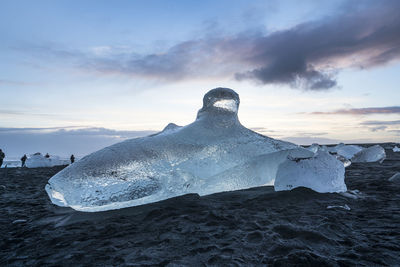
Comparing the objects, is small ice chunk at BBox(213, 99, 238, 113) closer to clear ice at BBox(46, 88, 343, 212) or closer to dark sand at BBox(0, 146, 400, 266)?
clear ice at BBox(46, 88, 343, 212)

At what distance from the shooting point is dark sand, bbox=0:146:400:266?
1.59m

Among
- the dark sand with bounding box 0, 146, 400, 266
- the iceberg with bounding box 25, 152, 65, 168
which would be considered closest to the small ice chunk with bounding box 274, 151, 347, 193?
the dark sand with bounding box 0, 146, 400, 266

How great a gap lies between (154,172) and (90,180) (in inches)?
32.8

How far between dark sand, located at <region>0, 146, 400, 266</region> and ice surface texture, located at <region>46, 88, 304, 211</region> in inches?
9.2

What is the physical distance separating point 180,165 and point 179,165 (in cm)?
1

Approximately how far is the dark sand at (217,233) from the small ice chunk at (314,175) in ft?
0.68

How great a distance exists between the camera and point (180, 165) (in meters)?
3.58

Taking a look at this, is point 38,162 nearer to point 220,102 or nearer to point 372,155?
point 220,102

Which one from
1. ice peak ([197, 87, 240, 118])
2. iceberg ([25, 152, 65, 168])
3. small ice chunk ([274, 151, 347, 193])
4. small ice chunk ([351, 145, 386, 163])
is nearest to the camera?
small ice chunk ([274, 151, 347, 193])

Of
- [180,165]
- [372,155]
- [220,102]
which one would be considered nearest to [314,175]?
[180,165]

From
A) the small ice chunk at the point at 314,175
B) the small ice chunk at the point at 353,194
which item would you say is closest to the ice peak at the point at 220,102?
the small ice chunk at the point at 314,175

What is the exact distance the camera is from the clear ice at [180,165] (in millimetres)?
3152

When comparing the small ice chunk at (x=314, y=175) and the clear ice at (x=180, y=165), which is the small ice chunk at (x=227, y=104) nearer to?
the clear ice at (x=180, y=165)

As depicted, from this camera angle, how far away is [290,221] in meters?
2.23
